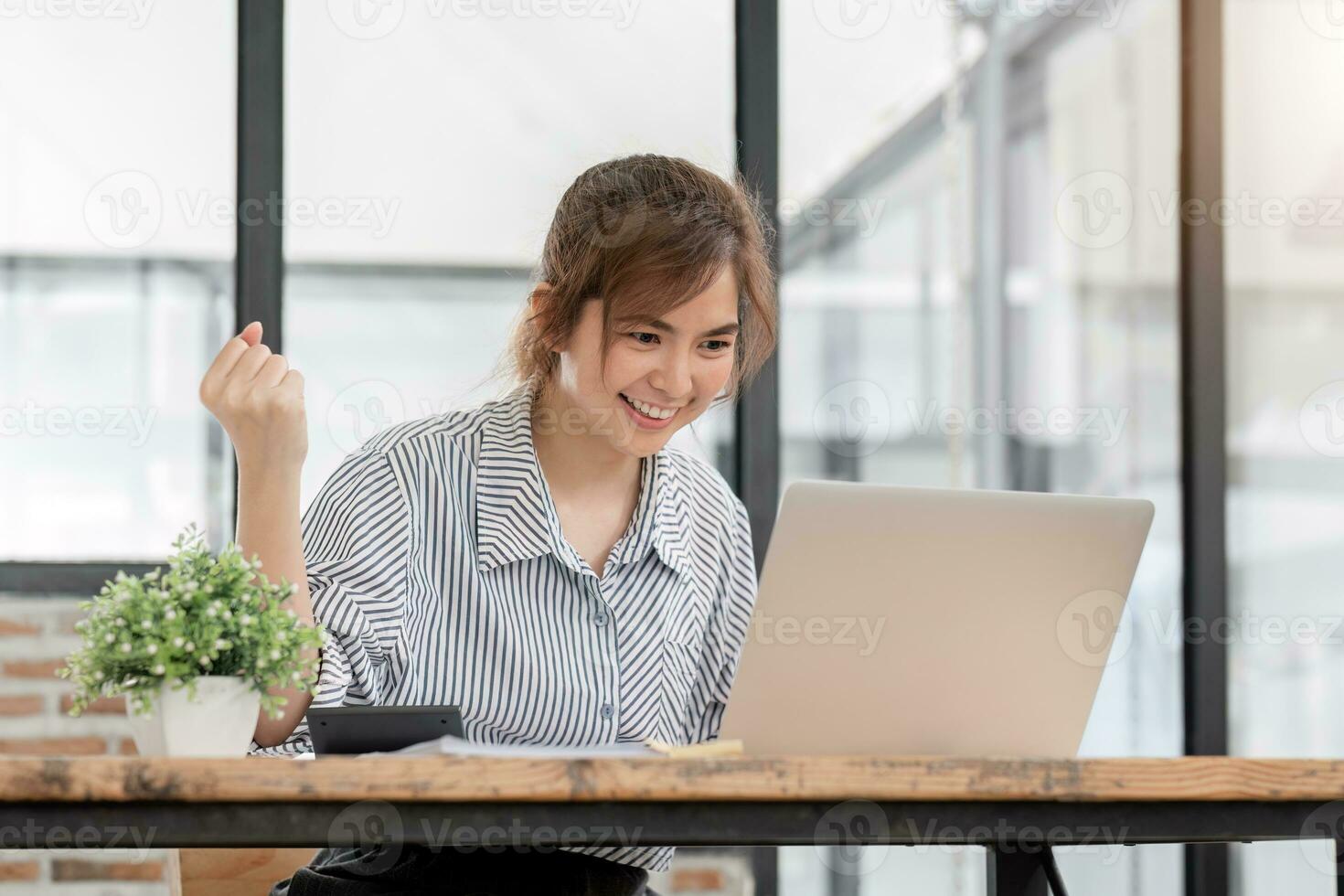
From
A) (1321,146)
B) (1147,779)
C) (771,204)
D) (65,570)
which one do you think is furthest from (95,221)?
(1321,146)

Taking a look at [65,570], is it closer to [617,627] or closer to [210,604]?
[617,627]

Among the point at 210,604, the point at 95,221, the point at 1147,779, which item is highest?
the point at 95,221

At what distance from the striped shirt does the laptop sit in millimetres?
415

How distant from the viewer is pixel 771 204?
8.04 feet

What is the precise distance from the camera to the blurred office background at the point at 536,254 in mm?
2410

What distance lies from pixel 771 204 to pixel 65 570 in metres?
1.39
